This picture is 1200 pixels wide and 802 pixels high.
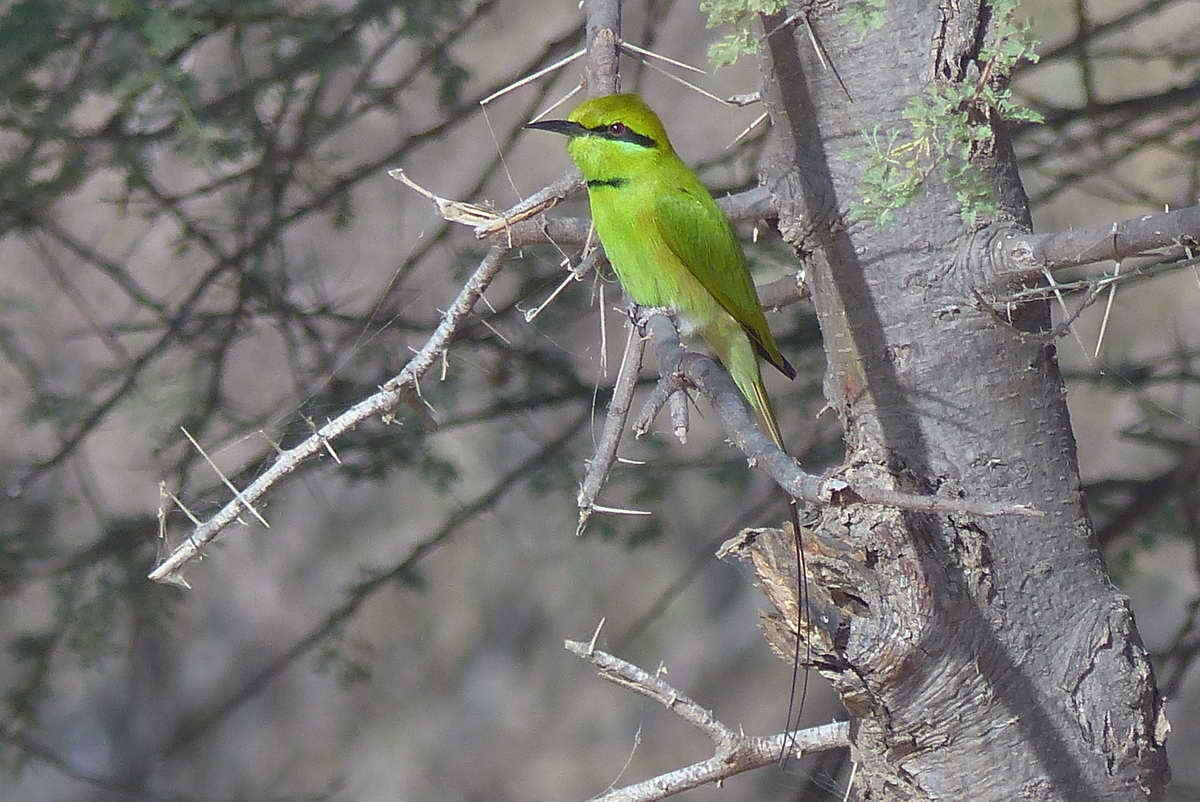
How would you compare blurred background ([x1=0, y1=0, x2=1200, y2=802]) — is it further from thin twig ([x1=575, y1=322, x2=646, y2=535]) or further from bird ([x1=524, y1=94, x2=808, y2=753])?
thin twig ([x1=575, y1=322, x2=646, y2=535])

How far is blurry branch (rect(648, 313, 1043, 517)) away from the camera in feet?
3.09

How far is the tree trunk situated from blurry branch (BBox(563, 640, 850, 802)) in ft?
0.48

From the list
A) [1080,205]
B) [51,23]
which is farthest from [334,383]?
[1080,205]

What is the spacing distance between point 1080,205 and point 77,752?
17.5 feet

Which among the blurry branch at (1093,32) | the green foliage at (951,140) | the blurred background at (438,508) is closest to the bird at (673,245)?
the blurred background at (438,508)

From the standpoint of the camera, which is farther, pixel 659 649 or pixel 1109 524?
pixel 659 649

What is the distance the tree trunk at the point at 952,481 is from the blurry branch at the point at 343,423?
0.39 m

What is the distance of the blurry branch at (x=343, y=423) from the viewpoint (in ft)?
4.97

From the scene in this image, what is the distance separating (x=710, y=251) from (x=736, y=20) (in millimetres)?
1098

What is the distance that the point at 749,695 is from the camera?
245 inches

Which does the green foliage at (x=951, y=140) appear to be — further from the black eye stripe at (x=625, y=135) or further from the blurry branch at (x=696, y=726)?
the black eye stripe at (x=625, y=135)

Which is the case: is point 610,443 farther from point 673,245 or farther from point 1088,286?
point 673,245

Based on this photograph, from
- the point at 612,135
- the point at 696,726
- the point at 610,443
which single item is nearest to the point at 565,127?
the point at 612,135

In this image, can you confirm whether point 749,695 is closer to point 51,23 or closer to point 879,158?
point 51,23
